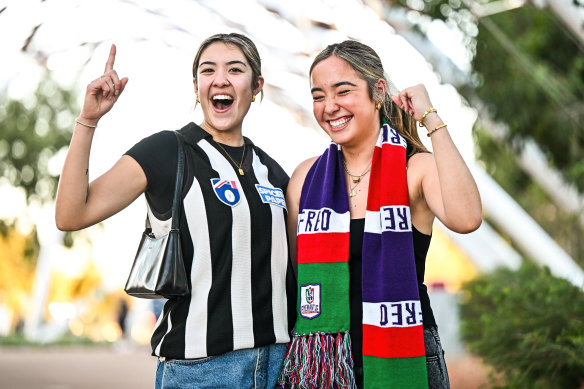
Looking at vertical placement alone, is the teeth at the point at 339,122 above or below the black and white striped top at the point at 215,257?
above

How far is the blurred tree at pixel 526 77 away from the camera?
8.91 metres

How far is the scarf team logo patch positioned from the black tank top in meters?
0.15

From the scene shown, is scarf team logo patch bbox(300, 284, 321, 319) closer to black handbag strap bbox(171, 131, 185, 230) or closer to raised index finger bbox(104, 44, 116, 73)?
black handbag strap bbox(171, 131, 185, 230)

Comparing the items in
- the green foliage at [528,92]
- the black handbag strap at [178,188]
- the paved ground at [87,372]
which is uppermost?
the green foliage at [528,92]

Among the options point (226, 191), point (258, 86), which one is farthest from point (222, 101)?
point (226, 191)

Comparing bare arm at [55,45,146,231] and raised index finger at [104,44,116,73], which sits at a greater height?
raised index finger at [104,44,116,73]

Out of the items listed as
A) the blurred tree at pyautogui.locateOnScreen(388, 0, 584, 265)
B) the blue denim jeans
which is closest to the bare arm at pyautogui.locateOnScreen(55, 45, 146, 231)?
the blue denim jeans

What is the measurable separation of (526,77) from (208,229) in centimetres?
825

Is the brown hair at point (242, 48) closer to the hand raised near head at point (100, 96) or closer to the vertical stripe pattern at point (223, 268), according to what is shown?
the vertical stripe pattern at point (223, 268)

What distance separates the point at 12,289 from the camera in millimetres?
39375

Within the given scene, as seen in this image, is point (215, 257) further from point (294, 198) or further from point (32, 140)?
point (32, 140)

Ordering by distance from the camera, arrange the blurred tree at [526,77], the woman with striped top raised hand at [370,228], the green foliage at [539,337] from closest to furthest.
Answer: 1. the woman with striped top raised hand at [370,228]
2. the green foliage at [539,337]
3. the blurred tree at [526,77]

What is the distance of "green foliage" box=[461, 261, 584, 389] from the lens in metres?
5.42

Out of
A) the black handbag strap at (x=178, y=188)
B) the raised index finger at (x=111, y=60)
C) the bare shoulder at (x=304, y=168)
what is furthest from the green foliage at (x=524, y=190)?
the raised index finger at (x=111, y=60)
